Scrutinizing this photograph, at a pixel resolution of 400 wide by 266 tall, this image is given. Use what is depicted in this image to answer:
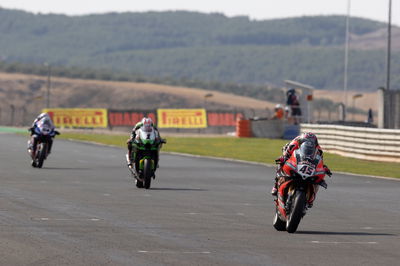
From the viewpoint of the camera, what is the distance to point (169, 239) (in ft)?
44.7

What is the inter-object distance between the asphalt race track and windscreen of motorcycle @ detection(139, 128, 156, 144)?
1000mm

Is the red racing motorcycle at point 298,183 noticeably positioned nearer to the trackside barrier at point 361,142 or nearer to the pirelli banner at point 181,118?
the trackside barrier at point 361,142

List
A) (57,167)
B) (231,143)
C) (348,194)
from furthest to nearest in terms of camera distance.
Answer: (231,143), (57,167), (348,194)

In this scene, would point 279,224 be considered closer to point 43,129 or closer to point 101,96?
point 43,129

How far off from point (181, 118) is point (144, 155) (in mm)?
51675

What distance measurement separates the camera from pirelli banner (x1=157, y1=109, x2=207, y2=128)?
74.3 metres

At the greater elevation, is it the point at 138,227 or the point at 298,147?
the point at 298,147

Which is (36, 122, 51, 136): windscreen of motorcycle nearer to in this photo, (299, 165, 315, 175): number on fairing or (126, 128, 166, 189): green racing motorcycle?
(126, 128, 166, 189): green racing motorcycle

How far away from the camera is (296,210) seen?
14.6 metres

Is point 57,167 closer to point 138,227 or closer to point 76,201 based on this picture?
point 76,201

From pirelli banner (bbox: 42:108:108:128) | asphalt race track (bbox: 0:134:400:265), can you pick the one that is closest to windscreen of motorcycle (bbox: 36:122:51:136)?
asphalt race track (bbox: 0:134:400:265)

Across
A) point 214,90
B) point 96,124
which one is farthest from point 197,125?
point 214,90

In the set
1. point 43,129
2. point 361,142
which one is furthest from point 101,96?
point 43,129

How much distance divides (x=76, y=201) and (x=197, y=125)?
183ft
